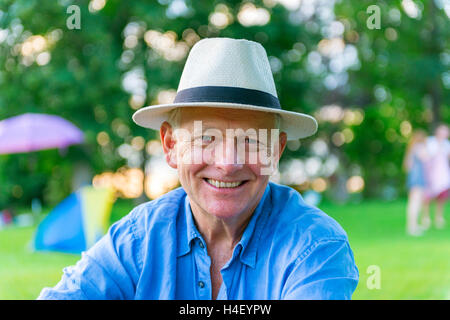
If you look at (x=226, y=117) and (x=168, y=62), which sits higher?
(x=168, y=62)

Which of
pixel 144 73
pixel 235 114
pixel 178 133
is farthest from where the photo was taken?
pixel 144 73

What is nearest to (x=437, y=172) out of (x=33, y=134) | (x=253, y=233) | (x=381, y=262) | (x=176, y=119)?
(x=381, y=262)

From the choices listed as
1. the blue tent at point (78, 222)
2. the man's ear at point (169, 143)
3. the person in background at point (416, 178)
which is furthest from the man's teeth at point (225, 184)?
the person in background at point (416, 178)

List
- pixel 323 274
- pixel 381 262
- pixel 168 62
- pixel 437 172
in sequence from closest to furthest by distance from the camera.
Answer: pixel 323 274 < pixel 381 262 < pixel 437 172 < pixel 168 62

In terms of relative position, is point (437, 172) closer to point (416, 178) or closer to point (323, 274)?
point (416, 178)

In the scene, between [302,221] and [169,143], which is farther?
[169,143]

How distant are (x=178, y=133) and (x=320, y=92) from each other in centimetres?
1780

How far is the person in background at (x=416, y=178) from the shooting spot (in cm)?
809

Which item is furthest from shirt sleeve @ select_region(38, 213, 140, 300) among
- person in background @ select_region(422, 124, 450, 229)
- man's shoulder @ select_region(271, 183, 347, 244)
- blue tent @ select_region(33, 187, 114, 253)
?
person in background @ select_region(422, 124, 450, 229)

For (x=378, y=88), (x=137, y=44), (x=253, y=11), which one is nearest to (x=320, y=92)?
(x=378, y=88)

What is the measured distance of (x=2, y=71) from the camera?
14180 millimetres

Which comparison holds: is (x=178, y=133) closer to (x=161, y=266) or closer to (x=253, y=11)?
(x=161, y=266)

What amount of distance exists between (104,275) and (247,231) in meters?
0.53

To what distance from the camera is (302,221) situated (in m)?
1.79
